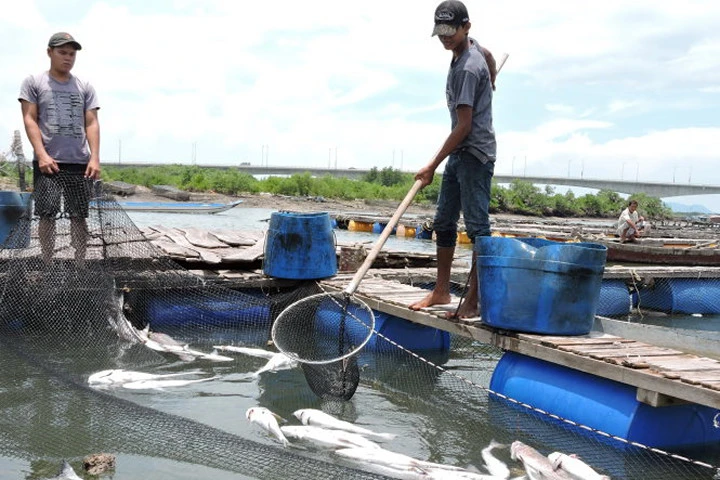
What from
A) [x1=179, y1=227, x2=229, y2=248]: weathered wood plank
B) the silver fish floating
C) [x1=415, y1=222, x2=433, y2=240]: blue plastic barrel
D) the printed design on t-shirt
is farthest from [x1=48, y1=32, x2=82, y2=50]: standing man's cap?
[x1=415, y1=222, x2=433, y2=240]: blue plastic barrel

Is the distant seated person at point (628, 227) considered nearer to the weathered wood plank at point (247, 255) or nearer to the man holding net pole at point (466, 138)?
the weathered wood plank at point (247, 255)

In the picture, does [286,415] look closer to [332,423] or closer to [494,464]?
Result: [332,423]

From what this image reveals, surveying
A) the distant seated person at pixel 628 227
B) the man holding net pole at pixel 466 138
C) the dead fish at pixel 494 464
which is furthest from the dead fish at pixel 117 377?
the distant seated person at pixel 628 227

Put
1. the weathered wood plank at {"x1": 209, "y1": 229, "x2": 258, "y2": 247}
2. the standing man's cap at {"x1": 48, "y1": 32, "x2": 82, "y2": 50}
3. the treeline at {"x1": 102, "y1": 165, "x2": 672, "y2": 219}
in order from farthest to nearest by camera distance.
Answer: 1. the treeline at {"x1": 102, "y1": 165, "x2": 672, "y2": 219}
2. the weathered wood plank at {"x1": 209, "y1": 229, "x2": 258, "y2": 247}
3. the standing man's cap at {"x1": 48, "y1": 32, "x2": 82, "y2": 50}

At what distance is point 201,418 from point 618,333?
3.88m

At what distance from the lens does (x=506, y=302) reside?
19.8 feet

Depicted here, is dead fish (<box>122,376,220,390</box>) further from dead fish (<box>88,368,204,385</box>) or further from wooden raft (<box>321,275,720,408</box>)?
wooden raft (<box>321,275,720,408</box>)

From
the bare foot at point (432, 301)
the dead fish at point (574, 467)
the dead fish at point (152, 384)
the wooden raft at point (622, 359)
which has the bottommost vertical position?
the dead fish at point (152, 384)

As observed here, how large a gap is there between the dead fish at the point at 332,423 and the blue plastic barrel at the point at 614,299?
326 inches

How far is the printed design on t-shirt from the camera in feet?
23.9

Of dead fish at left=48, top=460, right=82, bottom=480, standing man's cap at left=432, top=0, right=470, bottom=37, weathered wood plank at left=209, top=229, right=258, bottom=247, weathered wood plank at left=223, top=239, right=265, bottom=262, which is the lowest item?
dead fish at left=48, top=460, right=82, bottom=480

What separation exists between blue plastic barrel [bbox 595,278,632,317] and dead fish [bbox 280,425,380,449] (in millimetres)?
8604

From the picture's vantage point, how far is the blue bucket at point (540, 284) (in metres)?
5.93

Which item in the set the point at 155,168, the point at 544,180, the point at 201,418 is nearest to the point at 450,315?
the point at 201,418
